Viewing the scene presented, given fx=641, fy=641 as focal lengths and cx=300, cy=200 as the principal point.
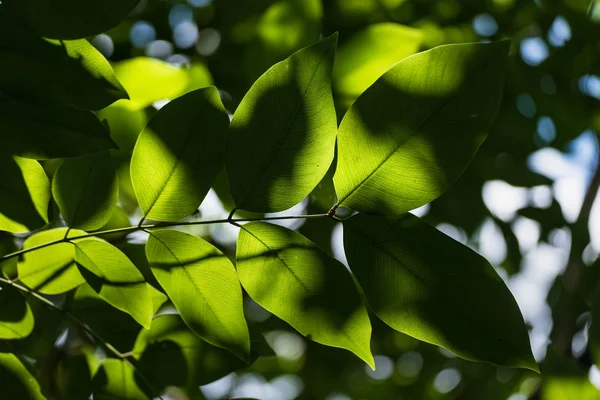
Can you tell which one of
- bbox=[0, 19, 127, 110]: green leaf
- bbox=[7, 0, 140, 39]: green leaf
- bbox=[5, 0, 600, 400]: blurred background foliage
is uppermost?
bbox=[7, 0, 140, 39]: green leaf

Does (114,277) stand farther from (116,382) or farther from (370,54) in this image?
(370,54)

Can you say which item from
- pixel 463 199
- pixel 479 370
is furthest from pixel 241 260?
pixel 479 370

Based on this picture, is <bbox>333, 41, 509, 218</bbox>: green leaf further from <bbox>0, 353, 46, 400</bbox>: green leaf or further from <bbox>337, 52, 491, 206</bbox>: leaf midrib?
<bbox>0, 353, 46, 400</bbox>: green leaf

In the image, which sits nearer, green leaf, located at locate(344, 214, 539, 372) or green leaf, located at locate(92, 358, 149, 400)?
green leaf, located at locate(344, 214, 539, 372)

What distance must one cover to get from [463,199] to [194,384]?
56 cm

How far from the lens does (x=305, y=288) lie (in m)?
0.50


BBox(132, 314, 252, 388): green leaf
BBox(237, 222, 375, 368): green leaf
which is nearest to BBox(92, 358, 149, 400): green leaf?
BBox(132, 314, 252, 388): green leaf

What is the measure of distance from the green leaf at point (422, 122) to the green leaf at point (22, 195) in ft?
0.88

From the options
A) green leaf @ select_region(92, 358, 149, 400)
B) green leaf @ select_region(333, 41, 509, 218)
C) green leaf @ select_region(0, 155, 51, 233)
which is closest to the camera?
green leaf @ select_region(333, 41, 509, 218)

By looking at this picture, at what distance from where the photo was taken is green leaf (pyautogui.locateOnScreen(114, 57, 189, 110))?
0.72 metres

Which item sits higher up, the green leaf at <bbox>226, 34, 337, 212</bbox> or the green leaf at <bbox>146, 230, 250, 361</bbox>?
the green leaf at <bbox>226, 34, 337, 212</bbox>

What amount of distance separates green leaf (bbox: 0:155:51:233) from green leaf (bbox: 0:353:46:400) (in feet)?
0.38

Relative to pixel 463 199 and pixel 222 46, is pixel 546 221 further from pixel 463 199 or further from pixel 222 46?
pixel 222 46

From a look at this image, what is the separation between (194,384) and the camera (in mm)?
667
